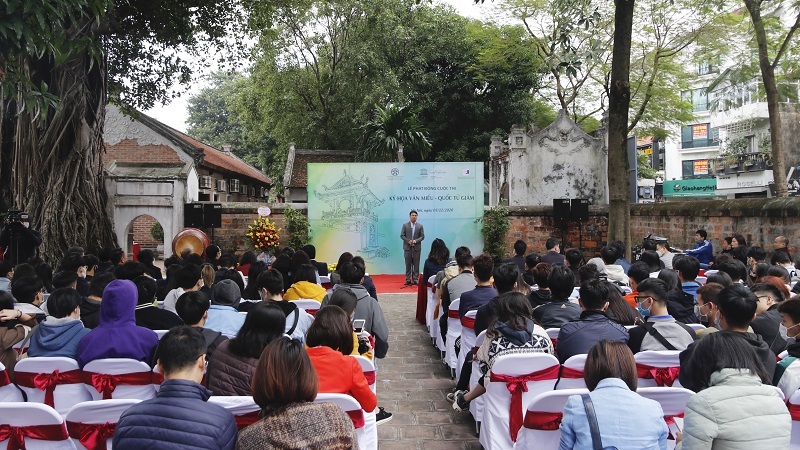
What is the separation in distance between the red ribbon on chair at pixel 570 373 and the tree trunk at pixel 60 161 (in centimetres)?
967

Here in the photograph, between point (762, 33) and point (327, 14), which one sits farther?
point (327, 14)

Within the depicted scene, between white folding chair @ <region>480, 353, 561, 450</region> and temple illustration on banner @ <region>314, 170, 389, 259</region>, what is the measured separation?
9704 mm

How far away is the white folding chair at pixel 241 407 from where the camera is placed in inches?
99.2

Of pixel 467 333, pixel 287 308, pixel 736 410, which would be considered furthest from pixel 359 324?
pixel 736 410

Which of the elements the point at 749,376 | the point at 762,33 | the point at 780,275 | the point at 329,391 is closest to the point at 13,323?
the point at 329,391

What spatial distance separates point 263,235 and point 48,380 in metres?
9.76

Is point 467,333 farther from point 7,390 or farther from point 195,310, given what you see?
point 7,390

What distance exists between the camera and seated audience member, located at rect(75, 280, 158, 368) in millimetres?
3453

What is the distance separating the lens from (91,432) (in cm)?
273

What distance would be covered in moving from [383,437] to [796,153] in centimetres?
2919

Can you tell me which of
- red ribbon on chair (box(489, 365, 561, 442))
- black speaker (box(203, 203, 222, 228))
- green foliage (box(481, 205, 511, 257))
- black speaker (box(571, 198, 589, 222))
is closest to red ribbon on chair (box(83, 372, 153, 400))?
red ribbon on chair (box(489, 365, 561, 442))

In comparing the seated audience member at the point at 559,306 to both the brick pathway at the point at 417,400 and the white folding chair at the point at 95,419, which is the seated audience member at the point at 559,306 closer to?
the brick pathway at the point at 417,400

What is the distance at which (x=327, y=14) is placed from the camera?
73.1ft

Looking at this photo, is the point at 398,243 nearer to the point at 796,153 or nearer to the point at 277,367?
the point at 277,367
